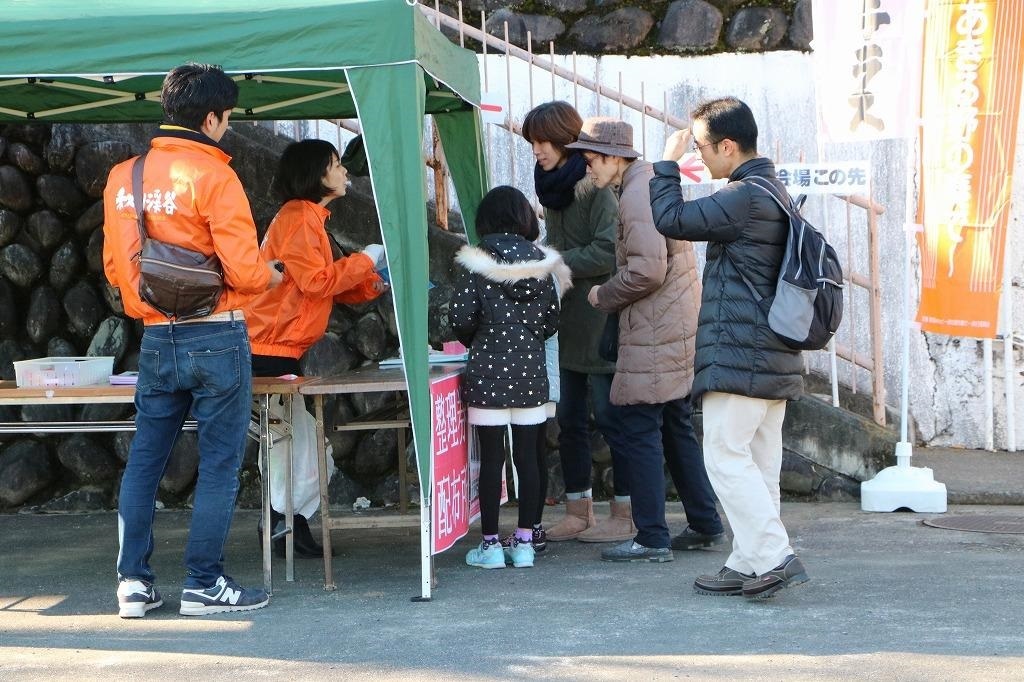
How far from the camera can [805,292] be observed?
164 inches

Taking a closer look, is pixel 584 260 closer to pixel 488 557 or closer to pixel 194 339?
pixel 488 557

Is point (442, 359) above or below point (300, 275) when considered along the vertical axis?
below

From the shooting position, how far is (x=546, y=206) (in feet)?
18.3

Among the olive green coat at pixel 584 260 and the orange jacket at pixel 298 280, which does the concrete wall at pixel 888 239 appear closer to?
the olive green coat at pixel 584 260

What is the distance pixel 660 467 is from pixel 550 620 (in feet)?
3.41

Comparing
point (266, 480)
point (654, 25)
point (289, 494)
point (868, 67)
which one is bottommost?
point (289, 494)

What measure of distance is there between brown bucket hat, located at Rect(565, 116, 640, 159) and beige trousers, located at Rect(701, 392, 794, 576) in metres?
1.22

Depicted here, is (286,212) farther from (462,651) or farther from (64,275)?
(64,275)

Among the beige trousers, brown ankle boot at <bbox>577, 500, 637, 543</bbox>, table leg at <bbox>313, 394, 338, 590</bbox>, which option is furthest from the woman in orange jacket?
the beige trousers

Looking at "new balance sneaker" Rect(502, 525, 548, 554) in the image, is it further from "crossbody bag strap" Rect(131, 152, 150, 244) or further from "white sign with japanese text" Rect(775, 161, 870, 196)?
"white sign with japanese text" Rect(775, 161, 870, 196)

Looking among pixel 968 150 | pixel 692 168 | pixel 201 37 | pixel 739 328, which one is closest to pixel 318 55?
pixel 201 37

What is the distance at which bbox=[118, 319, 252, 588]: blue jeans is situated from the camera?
4219 mm

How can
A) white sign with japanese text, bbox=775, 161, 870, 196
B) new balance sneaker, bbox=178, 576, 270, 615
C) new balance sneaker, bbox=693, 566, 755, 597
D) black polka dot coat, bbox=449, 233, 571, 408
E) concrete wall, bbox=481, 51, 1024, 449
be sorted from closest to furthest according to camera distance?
1. new balance sneaker, bbox=178, 576, 270, 615
2. new balance sneaker, bbox=693, 566, 755, 597
3. black polka dot coat, bbox=449, 233, 571, 408
4. white sign with japanese text, bbox=775, 161, 870, 196
5. concrete wall, bbox=481, 51, 1024, 449

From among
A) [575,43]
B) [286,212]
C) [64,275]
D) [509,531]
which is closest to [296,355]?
[286,212]
